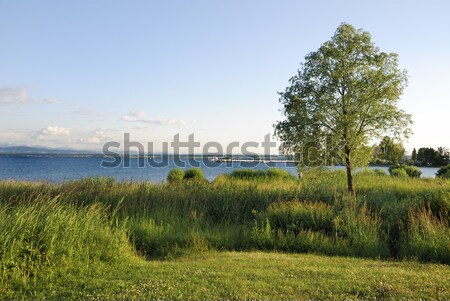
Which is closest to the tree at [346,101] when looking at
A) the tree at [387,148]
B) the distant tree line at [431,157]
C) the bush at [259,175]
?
the tree at [387,148]

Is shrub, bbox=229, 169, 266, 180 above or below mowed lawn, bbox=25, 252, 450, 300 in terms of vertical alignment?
above

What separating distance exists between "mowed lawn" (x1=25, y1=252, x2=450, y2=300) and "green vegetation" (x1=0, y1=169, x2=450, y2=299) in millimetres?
18

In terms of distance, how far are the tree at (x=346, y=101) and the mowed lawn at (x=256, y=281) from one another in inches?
273

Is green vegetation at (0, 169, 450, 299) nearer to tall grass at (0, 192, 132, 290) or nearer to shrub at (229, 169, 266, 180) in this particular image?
tall grass at (0, 192, 132, 290)

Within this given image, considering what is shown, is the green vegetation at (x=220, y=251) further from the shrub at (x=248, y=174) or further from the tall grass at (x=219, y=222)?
the shrub at (x=248, y=174)

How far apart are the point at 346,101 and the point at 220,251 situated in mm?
7897

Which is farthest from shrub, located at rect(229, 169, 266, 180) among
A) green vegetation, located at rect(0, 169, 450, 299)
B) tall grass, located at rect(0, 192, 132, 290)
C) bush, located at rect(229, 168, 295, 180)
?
tall grass, located at rect(0, 192, 132, 290)

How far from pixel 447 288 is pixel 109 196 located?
11853 millimetres

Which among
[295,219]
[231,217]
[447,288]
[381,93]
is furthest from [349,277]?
[381,93]

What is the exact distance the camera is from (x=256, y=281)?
6.17 m

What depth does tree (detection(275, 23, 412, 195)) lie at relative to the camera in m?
13.9

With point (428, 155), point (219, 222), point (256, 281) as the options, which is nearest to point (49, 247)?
point (256, 281)

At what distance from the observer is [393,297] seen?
18.1 ft

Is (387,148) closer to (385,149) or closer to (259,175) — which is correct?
(385,149)
